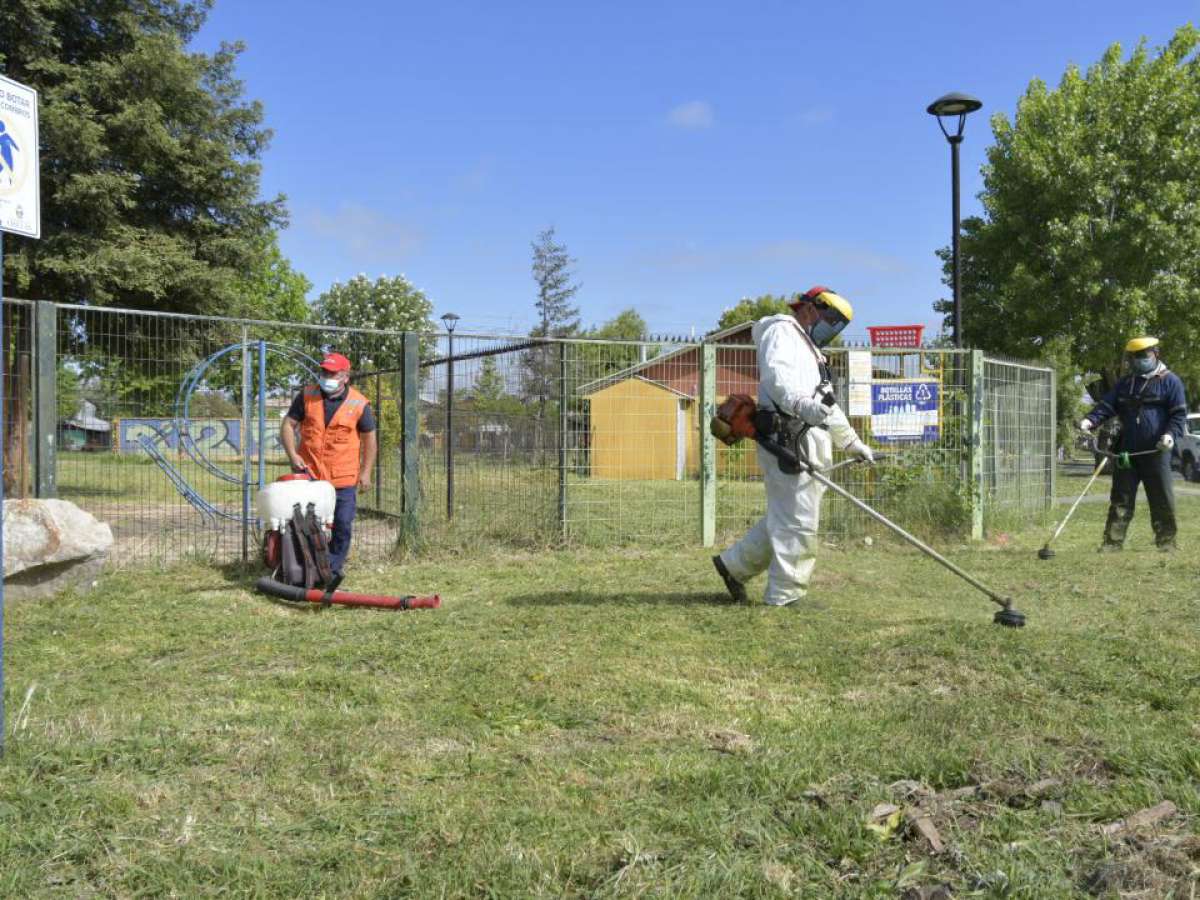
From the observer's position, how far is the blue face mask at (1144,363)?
922 cm

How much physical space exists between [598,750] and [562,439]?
586 centimetres

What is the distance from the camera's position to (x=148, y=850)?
8.73ft

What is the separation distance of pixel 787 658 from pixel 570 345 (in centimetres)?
504

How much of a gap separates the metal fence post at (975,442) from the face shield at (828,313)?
4628mm

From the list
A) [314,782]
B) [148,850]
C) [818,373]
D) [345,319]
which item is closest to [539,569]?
[818,373]

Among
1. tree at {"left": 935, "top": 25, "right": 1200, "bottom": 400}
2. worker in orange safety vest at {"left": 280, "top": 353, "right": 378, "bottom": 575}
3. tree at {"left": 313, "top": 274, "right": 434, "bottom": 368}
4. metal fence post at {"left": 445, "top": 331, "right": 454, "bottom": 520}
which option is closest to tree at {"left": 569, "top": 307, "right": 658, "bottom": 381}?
metal fence post at {"left": 445, "top": 331, "right": 454, "bottom": 520}

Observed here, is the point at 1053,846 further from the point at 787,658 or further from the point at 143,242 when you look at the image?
the point at 143,242

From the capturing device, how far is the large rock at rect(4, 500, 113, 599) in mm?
6203

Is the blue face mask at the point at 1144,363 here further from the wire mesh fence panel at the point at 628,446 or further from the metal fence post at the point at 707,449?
the wire mesh fence panel at the point at 628,446

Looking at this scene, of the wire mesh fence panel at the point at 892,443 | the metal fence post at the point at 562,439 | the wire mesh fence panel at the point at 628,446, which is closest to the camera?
the metal fence post at the point at 562,439

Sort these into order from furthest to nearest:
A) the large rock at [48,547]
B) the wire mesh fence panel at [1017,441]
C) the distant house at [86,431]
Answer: the wire mesh fence panel at [1017,441] < the distant house at [86,431] < the large rock at [48,547]

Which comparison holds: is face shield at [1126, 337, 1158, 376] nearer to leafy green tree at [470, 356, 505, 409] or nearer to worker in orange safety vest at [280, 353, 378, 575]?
leafy green tree at [470, 356, 505, 409]

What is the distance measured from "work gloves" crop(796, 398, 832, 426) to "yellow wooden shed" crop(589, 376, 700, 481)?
13.1ft

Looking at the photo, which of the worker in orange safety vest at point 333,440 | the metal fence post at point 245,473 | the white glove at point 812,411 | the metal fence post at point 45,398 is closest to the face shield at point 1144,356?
the white glove at point 812,411
